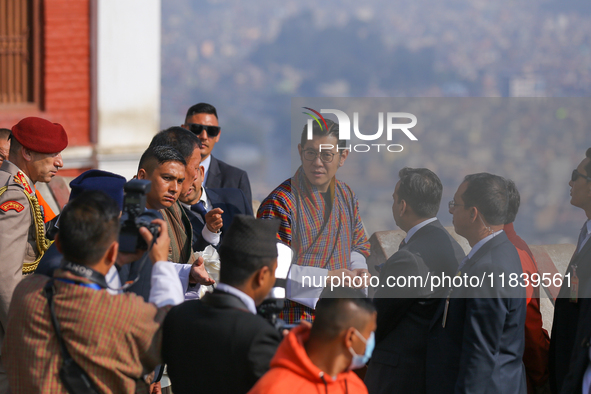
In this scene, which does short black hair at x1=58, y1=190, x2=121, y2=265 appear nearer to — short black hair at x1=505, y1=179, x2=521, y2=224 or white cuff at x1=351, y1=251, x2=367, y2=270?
white cuff at x1=351, y1=251, x2=367, y2=270

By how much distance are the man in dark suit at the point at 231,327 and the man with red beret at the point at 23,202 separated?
1.26 m

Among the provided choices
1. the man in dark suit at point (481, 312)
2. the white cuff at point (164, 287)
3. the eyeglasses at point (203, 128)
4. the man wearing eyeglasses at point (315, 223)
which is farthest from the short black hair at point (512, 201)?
the eyeglasses at point (203, 128)

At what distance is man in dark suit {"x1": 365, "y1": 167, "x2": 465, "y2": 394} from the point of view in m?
2.71

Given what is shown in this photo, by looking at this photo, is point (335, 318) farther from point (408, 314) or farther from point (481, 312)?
point (408, 314)

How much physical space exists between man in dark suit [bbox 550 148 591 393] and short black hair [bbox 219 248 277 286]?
1.42m

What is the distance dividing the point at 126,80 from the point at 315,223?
5.91 meters

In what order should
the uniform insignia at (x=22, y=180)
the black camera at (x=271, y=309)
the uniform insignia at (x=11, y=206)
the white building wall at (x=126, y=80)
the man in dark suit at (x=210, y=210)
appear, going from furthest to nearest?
the white building wall at (x=126, y=80)
the man in dark suit at (x=210, y=210)
the uniform insignia at (x=22, y=180)
the uniform insignia at (x=11, y=206)
the black camera at (x=271, y=309)

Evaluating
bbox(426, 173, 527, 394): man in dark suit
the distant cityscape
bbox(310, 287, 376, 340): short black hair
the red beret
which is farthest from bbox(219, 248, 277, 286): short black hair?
the distant cityscape

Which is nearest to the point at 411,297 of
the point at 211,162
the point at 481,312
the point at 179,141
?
the point at 481,312

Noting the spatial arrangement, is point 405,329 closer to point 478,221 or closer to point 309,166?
A: point 478,221

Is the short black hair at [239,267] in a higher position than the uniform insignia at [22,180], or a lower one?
lower

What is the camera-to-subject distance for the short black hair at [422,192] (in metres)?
2.81

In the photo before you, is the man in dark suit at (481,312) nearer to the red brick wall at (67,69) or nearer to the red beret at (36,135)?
the red beret at (36,135)

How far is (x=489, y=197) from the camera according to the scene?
8.74 feet
